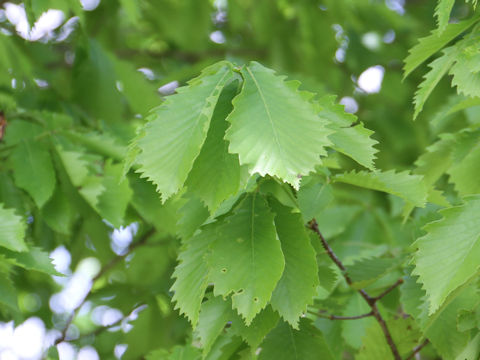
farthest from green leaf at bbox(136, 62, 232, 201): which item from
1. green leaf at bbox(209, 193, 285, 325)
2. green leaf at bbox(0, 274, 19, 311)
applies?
green leaf at bbox(0, 274, 19, 311)

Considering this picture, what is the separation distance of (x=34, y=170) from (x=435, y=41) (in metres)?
0.94

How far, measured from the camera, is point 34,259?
4.25 ft

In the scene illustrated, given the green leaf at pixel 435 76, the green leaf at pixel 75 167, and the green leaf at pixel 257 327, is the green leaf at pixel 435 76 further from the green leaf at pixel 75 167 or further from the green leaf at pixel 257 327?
the green leaf at pixel 75 167

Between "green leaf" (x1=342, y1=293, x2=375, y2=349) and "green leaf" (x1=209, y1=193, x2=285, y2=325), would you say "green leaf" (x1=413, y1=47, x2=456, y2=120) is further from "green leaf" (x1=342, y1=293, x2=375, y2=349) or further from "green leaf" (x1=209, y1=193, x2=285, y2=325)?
"green leaf" (x1=342, y1=293, x2=375, y2=349)

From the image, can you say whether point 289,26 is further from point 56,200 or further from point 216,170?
point 216,170

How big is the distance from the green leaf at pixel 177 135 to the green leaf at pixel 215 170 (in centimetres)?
4

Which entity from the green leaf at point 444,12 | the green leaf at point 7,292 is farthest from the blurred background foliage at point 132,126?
the green leaf at point 444,12

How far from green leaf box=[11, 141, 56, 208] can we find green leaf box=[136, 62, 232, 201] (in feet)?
2.04

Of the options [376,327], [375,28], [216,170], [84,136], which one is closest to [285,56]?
[375,28]

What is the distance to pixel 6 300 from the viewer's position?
4.27ft

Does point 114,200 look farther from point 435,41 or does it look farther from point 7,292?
point 435,41

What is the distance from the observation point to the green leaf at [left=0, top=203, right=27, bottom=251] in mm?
1215

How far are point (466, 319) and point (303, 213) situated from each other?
0.32 meters

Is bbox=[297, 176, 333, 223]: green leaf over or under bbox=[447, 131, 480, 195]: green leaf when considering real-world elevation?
under
